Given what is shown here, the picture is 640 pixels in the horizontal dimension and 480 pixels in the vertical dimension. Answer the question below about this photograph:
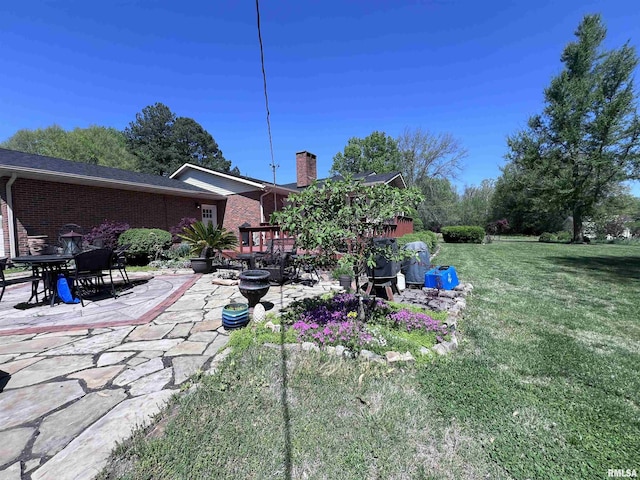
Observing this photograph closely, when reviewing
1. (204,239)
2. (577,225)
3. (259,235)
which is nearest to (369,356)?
(204,239)

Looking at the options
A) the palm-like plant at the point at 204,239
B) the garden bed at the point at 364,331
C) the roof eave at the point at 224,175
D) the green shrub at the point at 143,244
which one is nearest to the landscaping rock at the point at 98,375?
the garden bed at the point at 364,331

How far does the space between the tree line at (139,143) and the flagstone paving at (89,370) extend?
963 inches

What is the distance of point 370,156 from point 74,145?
101 ft

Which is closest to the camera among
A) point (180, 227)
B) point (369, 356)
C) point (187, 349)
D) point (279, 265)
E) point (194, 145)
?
point (369, 356)

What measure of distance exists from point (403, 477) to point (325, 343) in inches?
67.5

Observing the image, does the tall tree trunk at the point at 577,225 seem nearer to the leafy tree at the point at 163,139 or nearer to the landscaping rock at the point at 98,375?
the landscaping rock at the point at 98,375

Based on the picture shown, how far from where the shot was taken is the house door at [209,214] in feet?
49.1

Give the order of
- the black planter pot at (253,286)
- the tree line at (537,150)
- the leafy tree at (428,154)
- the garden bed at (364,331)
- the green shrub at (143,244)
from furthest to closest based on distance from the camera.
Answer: the leafy tree at (428,154) → the tree line at (537,150) → the green shrub at (143,244) → the black planter pot at (253,286) → the garden bed at (364,331)

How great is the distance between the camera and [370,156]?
1325 inches

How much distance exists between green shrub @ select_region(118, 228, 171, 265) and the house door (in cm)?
470

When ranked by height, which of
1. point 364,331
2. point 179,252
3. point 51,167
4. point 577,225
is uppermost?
point 51,167

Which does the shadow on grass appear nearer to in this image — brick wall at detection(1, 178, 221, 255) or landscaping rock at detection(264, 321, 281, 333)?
landscaping rock at detection(264, 321, 281, 333)

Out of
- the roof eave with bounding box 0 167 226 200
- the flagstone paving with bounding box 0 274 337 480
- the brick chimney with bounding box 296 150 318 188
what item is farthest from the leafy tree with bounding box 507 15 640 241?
the roof eave with bounding box 0 167 226 200

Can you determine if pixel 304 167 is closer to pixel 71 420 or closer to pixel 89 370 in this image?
pixel 89 370
